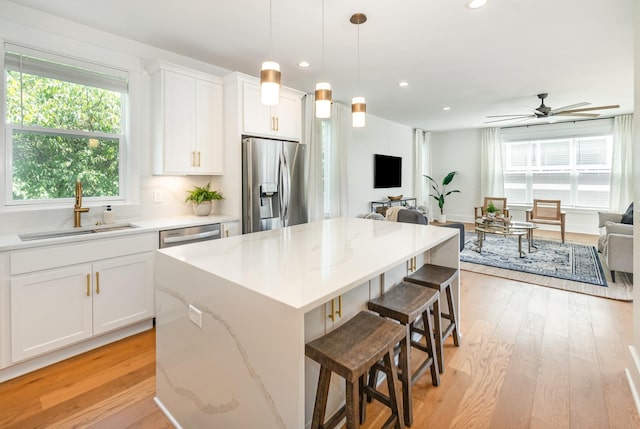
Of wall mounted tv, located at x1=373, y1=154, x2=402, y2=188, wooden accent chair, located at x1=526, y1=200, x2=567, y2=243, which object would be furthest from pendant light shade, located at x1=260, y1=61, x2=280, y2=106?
wooden accent chair, located at x1=526, y1=200, x2=567, y2=243

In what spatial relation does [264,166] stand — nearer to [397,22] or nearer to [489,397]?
[397,22]

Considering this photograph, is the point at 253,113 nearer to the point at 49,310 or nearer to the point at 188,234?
the point at 188,234

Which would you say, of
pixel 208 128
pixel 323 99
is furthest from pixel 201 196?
pixel 323 99

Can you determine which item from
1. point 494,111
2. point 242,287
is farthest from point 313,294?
point 494,111

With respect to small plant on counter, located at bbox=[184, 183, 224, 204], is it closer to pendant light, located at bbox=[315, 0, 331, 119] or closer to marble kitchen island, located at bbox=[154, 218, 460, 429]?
marble kitchen island, located at bbox=[154, 218, 460, 429]

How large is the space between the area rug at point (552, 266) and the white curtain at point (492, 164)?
2.36 m

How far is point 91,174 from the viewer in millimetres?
2789

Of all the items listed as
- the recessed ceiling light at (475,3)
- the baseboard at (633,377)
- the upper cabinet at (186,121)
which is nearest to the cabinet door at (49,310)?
the upper cabinet at (186,121)

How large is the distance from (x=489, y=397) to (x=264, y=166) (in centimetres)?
270

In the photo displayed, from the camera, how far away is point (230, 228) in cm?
→ 318

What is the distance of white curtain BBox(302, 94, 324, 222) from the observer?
14.4ft

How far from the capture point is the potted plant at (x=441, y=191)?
8.56 m

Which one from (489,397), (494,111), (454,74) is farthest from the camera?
(494,111)

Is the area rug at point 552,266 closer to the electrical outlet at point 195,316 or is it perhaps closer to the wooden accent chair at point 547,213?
the wooden accent chair at point 547,213
